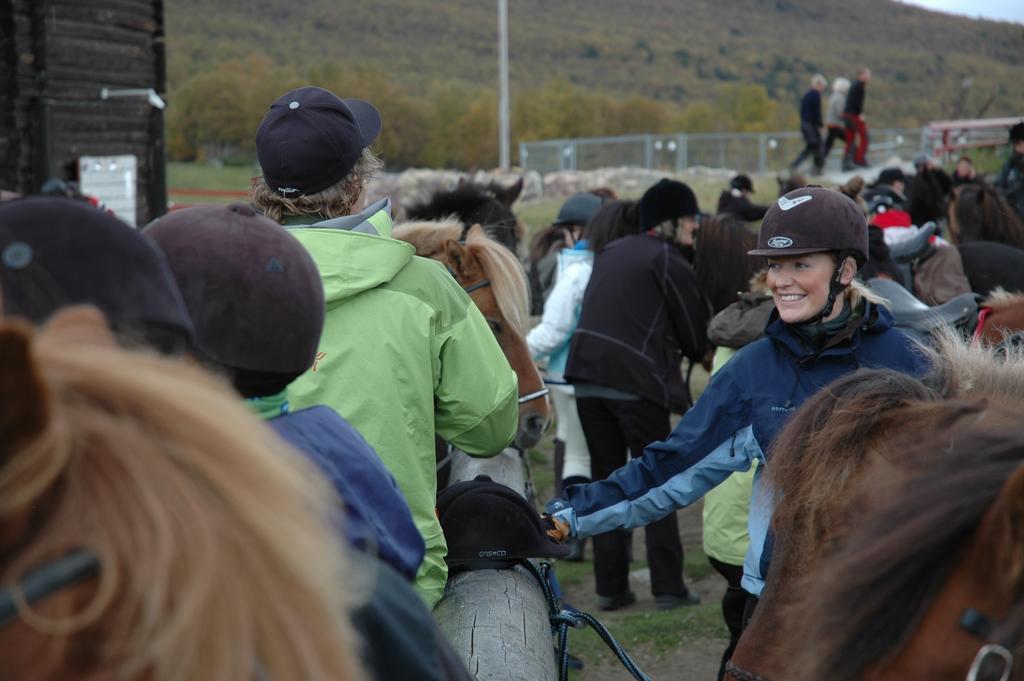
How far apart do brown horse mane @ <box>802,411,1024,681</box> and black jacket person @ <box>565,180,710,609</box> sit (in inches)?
190

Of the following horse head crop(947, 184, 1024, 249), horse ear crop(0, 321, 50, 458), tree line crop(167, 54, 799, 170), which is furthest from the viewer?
tree line crop(167, 54, 799, 170)

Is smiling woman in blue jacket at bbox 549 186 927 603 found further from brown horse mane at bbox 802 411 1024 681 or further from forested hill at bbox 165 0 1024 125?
forested hill at bbox 165 0 1024 125

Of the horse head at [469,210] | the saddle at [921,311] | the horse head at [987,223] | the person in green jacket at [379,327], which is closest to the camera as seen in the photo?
the person in green jacket at [379,327]

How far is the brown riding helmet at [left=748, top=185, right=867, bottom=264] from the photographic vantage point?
136 inches

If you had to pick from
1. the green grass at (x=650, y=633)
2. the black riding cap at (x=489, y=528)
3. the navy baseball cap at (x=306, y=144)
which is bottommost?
the green grass at (x=650, y=633)

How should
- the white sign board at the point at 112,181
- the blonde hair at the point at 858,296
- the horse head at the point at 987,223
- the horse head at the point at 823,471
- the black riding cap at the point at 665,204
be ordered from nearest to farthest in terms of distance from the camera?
the horse head at the point at 823,471, the blonde hair at the point at 858,296, the black riding cap at the point at 665,204, the horse head at the point at 987,223, the white sign board at the point at 112,181

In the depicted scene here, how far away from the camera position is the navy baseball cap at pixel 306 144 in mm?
2947

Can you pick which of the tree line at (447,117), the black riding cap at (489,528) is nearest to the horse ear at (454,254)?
the black riding cap at (489,528)

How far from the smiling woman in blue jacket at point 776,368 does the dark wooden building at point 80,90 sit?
35.5ft

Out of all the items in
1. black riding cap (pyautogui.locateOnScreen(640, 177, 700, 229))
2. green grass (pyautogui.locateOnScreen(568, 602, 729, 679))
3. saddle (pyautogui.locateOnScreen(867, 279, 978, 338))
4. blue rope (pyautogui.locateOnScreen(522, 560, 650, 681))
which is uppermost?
black riding cap (pyautogui.locateOnScreen(640, 177, 700, 229))

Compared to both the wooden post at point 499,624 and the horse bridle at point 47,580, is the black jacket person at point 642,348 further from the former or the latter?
the horse bridle at point 47,580

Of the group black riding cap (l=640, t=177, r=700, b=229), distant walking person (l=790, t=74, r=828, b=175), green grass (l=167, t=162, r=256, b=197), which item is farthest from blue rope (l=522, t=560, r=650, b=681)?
green grass (l=167, t=162, r=256, b=197)

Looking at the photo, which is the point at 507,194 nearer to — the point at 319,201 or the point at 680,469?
the point at 680,469

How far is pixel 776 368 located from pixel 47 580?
2.72 metres
